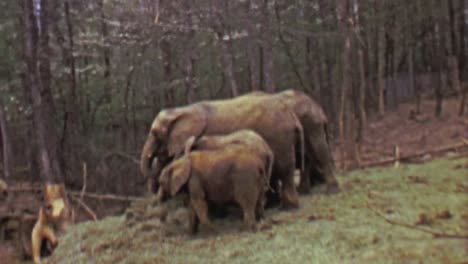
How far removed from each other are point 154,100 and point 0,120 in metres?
4.90

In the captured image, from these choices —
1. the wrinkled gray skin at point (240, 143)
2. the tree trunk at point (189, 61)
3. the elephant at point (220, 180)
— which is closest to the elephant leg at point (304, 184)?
the wrinkled gray skin at point (240, 143)

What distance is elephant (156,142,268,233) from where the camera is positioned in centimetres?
603

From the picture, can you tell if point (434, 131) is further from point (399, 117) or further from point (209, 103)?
point (209, 103)

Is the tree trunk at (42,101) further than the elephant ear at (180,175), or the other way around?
the tree trunk at (42,101)

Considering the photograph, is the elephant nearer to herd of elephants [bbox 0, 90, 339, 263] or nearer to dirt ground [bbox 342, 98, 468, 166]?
herd of elephants [bbox 0, 90, 339, 263]

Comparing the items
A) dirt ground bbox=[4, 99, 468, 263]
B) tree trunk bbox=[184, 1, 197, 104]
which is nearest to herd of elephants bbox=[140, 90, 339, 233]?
dirt ground bbox=[4, 99, 468, 263]

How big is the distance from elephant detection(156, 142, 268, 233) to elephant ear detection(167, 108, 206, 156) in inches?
47.1

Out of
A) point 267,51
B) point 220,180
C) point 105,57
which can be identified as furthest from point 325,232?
point 105,57

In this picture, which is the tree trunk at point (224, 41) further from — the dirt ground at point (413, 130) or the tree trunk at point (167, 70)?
the dirt ground at point (413, 130)

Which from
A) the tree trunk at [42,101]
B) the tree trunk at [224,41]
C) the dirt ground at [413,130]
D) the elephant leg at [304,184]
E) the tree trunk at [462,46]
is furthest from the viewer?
the tree trunk at [462,46]

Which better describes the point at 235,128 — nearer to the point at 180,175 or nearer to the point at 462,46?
the point at 180,175

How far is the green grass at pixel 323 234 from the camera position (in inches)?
163

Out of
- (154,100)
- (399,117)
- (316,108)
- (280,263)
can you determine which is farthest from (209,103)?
(399,117)

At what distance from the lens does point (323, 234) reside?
17.1ft
